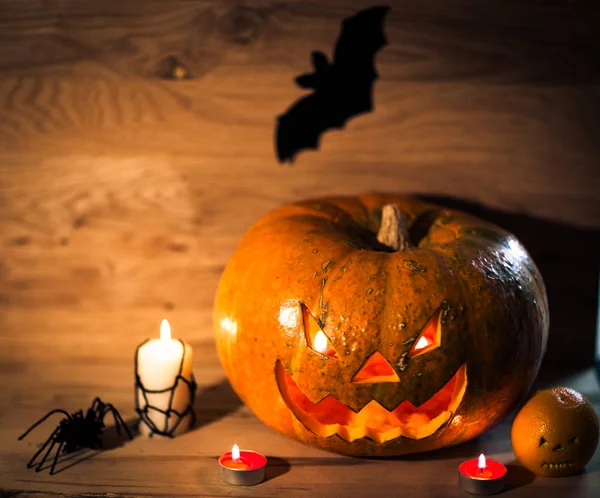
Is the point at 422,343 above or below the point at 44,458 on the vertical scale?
above

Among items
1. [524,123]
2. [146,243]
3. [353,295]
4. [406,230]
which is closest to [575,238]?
[524,123]

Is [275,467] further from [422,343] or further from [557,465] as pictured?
[557,465]

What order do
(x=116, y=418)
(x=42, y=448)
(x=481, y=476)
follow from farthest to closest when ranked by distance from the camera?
1. (x=116, y=418)
2. (x=42, y=448)
3. (x=481, y=476)

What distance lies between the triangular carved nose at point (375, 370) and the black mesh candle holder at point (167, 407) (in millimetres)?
322

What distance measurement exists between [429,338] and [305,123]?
58cm

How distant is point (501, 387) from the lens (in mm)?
1028

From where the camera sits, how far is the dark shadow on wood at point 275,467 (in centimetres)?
102

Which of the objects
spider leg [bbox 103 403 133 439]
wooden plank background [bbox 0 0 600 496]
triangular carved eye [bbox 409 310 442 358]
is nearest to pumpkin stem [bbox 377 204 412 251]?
triangular carved eye [bbox 409 310 442 358]

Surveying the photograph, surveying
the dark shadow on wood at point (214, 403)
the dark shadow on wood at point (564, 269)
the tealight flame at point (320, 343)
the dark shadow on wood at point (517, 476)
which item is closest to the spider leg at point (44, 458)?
the dark shadow on wood at point (214, 403)

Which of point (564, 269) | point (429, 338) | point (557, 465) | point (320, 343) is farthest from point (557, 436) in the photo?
point (564, 269)

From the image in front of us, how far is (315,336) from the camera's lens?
1019 millimetres

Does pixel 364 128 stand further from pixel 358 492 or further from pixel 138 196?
pixel 358 492

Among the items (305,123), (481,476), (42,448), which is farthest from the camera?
(305,123)

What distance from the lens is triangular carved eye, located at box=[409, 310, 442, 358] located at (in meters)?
0.98
